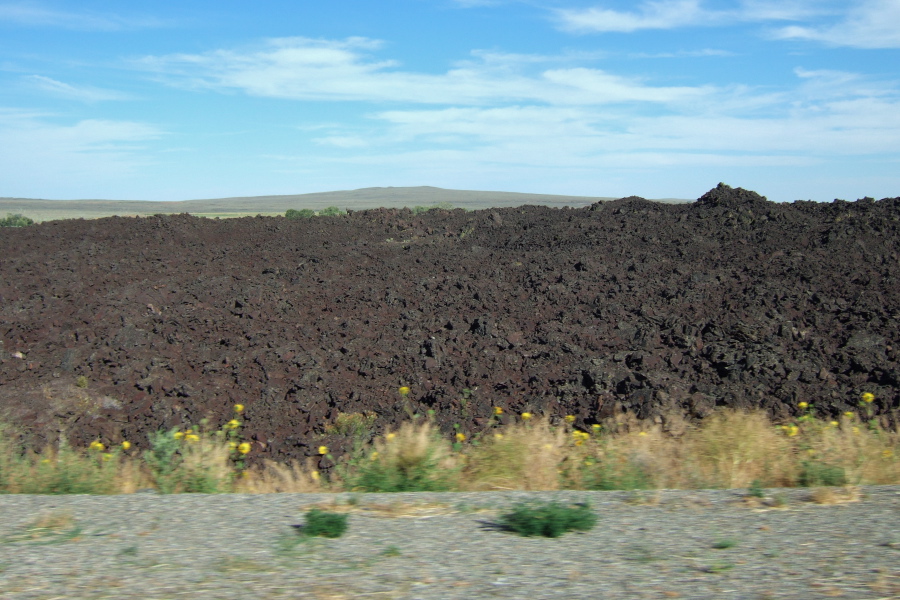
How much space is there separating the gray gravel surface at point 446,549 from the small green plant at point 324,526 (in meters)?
0.05

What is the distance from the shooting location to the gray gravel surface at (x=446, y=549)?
300 cm

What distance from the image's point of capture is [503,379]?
30.3 feet

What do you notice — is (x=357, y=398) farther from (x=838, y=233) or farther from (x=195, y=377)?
(x=838, y=233)

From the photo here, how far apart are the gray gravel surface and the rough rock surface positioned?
3.48 m

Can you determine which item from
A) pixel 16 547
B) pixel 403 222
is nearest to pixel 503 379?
pixel 16 547

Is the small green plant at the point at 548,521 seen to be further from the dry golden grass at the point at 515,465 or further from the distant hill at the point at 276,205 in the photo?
the distant hill at the point at 276,205

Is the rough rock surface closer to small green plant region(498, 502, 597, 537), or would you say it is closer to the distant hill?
small green plant region(498, 502, 597, 537)

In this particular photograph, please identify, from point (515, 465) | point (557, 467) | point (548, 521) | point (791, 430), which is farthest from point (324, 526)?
point (791, 430)

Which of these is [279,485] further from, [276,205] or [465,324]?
[276,205]

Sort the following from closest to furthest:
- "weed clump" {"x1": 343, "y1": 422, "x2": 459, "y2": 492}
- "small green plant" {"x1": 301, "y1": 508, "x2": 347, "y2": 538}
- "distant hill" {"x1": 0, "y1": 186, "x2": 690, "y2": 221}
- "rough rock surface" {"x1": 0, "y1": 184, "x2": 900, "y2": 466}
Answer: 1. "small green plant" {"x1": 301, "y1": 508, "x2": 347, "y2": 538}
2. "weed clump" {"x1": 343, "y1": 422, "x2": 459, "y2": 492}
3. "rough rock surface" {"x1": 0, "y1": 184, "x2": 900, "y2": 466}
4. "distant hill" {"x1": 0, "y1": 186, "x2": 690, "y2": 221}

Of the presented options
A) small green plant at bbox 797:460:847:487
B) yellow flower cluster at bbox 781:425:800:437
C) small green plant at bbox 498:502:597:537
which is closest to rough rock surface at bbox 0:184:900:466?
yellow flower cluster at bbox 781:425:800:437

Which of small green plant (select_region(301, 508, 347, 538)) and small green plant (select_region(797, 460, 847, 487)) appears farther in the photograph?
small green plant (select_region(797, 460, 847, 487))

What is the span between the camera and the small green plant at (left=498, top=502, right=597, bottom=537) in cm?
369

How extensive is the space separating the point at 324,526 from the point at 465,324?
7337mm
